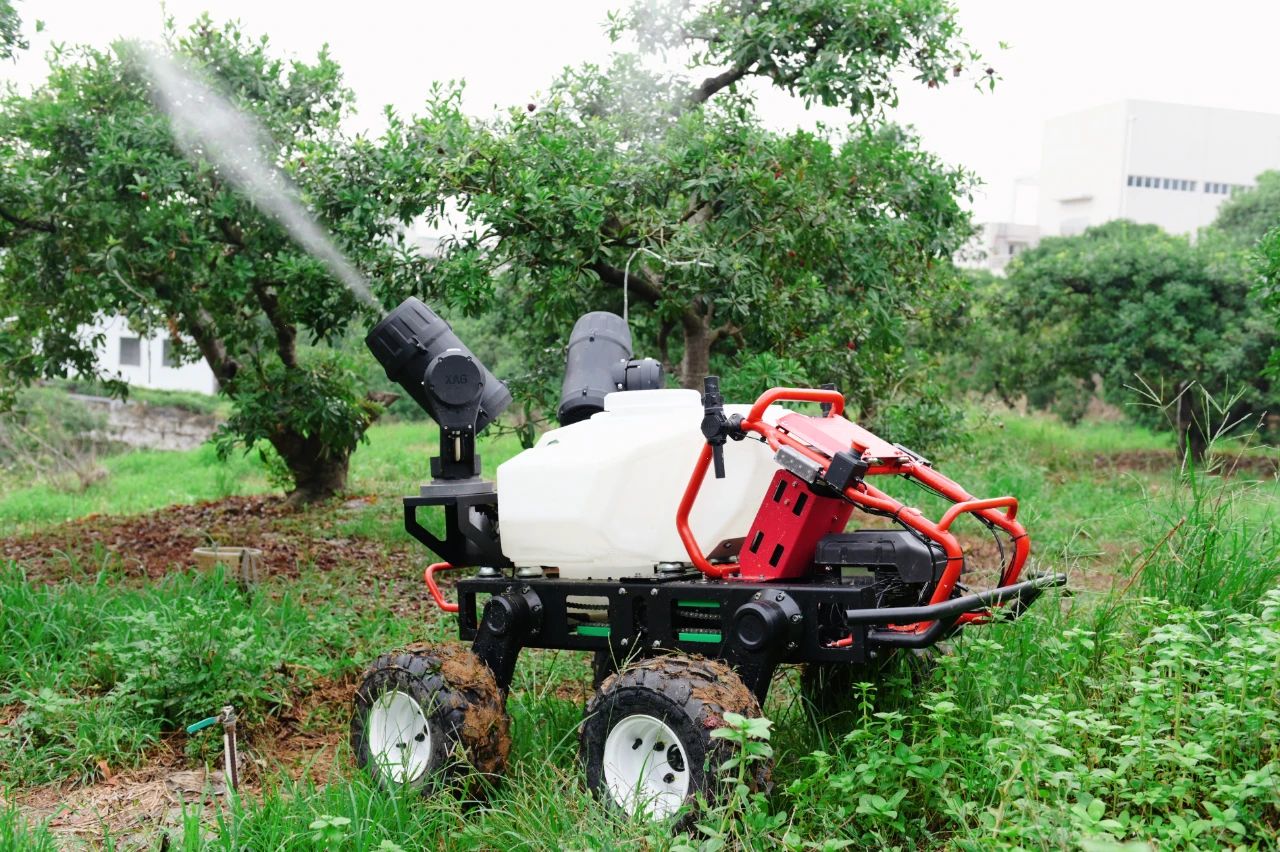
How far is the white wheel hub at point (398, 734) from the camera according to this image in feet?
11.2

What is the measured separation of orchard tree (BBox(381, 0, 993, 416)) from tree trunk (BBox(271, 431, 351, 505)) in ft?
8.89

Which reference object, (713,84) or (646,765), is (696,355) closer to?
(713,84)

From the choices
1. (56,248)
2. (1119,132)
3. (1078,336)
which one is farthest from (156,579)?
(1119,132)

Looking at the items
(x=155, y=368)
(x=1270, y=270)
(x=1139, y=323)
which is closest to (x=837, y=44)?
(x=1270, y=270)

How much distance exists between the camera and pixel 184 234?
6629 millimetres

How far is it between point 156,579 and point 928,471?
175 inches

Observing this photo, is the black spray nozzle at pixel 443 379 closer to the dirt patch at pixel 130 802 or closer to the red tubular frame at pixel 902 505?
the red tubular frame at pixel 902 505

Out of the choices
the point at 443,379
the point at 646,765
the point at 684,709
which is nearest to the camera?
the point at 684,709

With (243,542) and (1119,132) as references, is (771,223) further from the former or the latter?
(1119,132)

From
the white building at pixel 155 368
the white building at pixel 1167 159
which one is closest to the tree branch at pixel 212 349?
the white building at pixel 155 368

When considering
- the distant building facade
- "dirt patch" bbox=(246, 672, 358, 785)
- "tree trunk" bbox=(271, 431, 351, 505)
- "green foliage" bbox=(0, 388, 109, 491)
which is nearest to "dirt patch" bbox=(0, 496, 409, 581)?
"tree trunk" bbox=(271, 431, 351, 505)

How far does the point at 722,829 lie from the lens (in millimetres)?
2691

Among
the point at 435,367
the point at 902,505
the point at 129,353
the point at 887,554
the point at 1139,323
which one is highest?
the point at 1139,323

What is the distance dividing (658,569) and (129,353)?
25.9m
